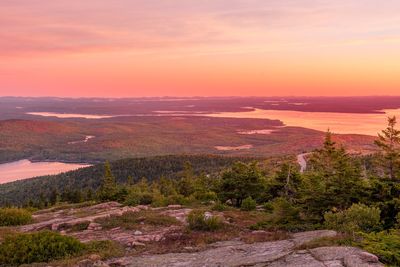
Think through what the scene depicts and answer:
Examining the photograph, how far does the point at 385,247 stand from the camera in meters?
12.1

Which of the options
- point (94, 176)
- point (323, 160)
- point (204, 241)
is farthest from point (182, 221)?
point (94, 176)

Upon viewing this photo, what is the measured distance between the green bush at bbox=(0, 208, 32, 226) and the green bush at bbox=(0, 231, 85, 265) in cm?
972

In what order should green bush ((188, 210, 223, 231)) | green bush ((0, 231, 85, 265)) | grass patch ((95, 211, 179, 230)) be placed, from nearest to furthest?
green bush ((0, 231, 85, 265)) → green bush ((188, 210, 223, 231)) → grass patch ((95, 211, 179, 230))

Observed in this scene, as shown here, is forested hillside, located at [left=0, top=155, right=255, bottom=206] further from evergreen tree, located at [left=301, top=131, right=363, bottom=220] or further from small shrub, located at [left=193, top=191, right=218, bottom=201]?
evergreen tree, located at [left=301, top=131, right=363, bottom=220]

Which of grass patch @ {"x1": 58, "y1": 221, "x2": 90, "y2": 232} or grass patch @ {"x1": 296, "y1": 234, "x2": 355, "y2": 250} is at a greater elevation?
grass patch @ {"x1": 296, "y1": 234, "x2": 355, "y2": 250}

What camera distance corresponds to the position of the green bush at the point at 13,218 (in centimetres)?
2606

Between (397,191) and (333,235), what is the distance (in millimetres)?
7515

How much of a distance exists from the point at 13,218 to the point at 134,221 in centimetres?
928

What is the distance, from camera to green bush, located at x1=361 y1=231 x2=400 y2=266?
11.5 meters

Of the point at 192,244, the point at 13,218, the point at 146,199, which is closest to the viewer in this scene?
the point at 192,244

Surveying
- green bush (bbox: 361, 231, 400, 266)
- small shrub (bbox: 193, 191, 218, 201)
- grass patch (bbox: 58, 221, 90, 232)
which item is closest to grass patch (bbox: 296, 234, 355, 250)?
green bush (bbox: 361, 231, 400, 266)

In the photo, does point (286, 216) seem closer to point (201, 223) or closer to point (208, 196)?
point (201, 223)

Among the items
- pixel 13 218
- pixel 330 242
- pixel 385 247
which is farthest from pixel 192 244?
pixel 13 218

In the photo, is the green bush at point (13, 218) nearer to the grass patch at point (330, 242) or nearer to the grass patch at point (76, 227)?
the grass patch at point (76, 227)
